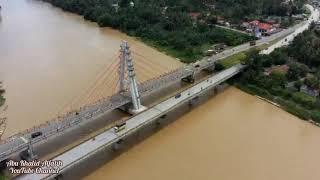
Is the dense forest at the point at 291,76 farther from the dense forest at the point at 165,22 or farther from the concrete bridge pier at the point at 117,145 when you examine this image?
the concrete bridge pier at the point at 117,145

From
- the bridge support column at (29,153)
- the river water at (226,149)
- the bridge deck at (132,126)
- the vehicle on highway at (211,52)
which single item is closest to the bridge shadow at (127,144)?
the river water at (226,149)

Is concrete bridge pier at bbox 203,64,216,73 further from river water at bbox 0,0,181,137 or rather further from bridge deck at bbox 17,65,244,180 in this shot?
river water at bbox 0,0,181,137

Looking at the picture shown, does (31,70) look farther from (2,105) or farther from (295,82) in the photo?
(295,82)

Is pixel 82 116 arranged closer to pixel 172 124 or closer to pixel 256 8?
pixel 172 124

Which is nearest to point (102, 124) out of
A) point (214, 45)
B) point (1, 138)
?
point (1, 138)

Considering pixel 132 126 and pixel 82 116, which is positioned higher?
pixel 82 116

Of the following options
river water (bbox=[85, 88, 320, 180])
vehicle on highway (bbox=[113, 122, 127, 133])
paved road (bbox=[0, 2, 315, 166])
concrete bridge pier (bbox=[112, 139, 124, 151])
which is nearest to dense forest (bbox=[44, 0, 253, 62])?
paved road (bbox=[0, 2, 315, 166])

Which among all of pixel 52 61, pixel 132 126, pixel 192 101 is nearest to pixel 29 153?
pixel 132 126
